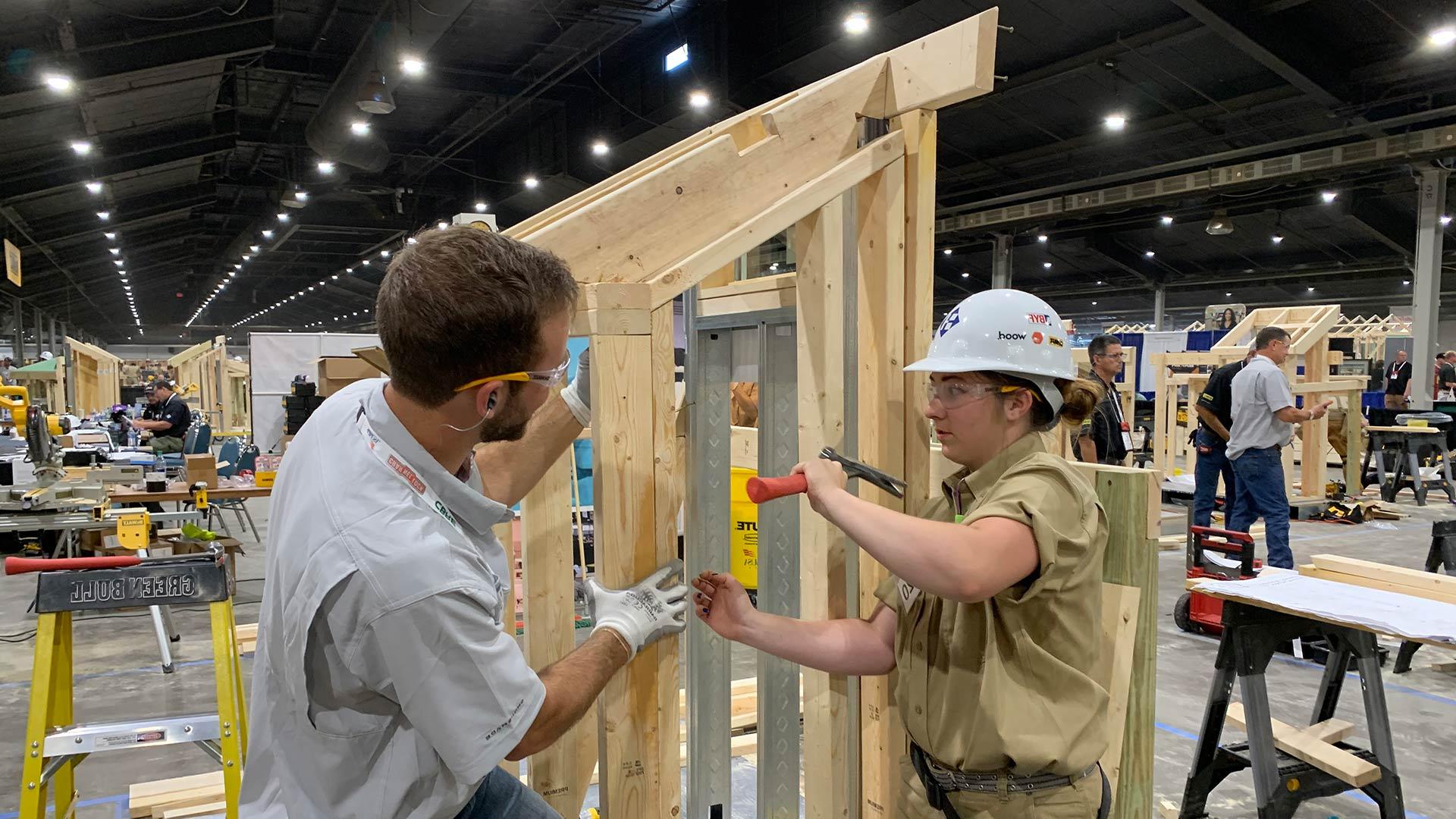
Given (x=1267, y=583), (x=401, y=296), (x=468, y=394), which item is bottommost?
(x=1267, y=583)

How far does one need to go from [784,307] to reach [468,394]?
4.54 ft

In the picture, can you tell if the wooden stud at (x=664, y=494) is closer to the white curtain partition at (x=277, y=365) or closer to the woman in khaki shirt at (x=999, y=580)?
the woman in khaki shirt at (x=999, y=580)

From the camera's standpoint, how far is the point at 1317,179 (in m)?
13.7

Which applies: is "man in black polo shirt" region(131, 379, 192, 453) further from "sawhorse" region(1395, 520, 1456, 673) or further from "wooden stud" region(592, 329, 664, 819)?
"sawhorse" region(1395, 520, 1456, 673)

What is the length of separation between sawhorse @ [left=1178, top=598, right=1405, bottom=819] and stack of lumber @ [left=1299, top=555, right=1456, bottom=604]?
531 mm

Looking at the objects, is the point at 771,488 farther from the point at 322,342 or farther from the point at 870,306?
the point at 322,342

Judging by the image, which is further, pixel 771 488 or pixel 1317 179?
pixel 1317 179

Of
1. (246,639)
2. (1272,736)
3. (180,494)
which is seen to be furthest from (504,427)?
(180,494)

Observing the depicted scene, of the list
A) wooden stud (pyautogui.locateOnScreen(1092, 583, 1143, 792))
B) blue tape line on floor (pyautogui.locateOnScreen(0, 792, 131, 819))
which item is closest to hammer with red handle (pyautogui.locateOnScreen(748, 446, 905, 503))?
wooden stud (pyautogui.locateOnScreen(1092, 583, 1143, 792))

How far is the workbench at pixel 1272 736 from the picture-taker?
309 cm

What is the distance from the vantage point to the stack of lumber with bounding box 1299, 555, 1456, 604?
3.54 m

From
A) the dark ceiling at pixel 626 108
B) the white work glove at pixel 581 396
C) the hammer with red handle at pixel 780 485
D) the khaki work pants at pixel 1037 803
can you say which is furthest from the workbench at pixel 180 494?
the khaki work pants at pixel 1037 803

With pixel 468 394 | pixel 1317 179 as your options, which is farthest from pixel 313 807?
pixel 1317 179

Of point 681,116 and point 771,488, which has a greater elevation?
point 681,116
